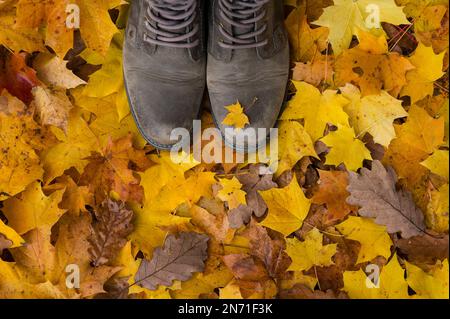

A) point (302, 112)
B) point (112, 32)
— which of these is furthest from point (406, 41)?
point (112, 32)

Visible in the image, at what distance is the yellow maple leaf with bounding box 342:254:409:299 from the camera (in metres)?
1.35

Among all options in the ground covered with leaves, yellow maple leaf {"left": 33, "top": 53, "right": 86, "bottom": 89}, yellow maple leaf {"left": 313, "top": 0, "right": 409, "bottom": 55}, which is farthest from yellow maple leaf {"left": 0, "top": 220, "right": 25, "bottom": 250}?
yellow maple leaf {"left": 313, "top": 0, "right": 409, "bottom": 55}

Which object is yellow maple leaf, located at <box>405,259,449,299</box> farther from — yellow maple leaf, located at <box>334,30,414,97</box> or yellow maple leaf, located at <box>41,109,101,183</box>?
yellow maple leaf, located at <box>41,109,101,183</box>

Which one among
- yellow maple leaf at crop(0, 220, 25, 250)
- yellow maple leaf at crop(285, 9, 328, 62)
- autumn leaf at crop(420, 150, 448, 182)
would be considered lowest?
yellow maple leaf at crop(0, 220, 25, 250)

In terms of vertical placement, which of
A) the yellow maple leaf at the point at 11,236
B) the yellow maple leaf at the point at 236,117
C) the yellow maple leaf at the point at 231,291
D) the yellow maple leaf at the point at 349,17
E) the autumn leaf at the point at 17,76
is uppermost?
the yellow maple leaf at the point at 349,17

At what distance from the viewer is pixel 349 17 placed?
1.41 m

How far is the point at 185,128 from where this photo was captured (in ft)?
4.63

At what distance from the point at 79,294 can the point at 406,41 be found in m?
1.05

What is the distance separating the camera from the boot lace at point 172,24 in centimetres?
132

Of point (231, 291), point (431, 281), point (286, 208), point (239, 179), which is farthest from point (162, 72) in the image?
point (431, 281)

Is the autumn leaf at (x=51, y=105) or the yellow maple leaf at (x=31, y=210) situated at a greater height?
the autumn leaf at (x=51, y=105)

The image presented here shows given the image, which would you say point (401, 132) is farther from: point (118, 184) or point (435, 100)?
point (118, 184)

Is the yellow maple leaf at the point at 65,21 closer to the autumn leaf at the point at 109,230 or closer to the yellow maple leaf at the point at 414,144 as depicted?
the autumn leaf at the point at 109,230

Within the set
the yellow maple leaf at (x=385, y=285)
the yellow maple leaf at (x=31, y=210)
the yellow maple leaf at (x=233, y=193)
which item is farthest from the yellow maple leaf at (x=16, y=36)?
the yellow maple leaf at (x=385, y=285)
